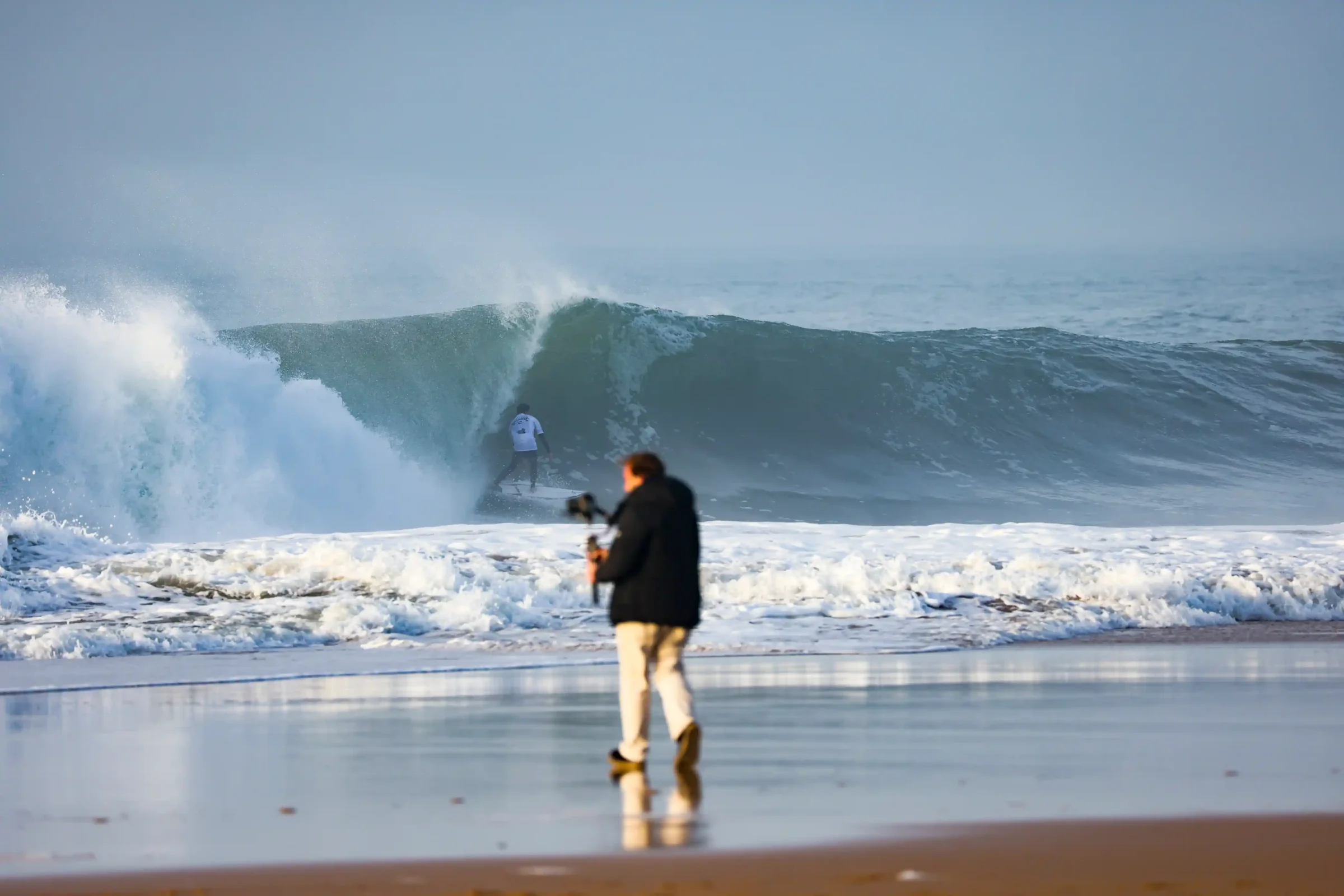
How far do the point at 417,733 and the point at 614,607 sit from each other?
4.50ft

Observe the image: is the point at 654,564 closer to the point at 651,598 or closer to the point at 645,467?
the point at 651,598

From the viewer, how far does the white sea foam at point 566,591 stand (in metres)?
12.0

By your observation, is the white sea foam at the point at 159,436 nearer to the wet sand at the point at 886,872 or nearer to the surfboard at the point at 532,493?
the surfboard at the point at 532,493

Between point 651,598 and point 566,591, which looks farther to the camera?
point 566,591

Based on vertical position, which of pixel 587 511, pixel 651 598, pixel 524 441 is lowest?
pixel 651 598

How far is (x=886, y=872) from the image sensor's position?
13.1 ft

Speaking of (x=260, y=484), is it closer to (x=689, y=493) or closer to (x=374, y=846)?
(x=689, y=493)

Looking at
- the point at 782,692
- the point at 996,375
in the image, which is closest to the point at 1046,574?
the point at 782,692

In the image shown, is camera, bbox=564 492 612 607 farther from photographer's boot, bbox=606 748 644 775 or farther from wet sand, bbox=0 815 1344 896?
wet sand, bbox=0 815 1344 896

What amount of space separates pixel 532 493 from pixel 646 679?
69.6ft

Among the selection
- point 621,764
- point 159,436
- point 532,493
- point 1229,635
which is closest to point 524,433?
point 532,493

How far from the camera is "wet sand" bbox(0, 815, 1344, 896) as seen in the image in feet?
12.6

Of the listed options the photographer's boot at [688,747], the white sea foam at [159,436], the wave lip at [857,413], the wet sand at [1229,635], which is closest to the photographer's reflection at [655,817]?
the photographer's boot at [688,747]

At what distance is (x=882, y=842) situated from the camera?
4375 millimetres
